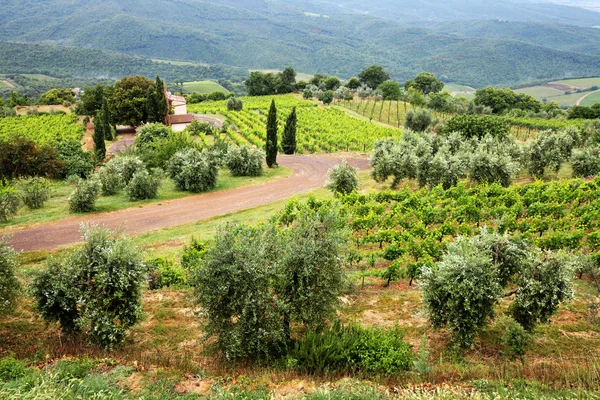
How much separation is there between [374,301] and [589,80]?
21774 centimetres

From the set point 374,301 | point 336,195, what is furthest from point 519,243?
point 336,195

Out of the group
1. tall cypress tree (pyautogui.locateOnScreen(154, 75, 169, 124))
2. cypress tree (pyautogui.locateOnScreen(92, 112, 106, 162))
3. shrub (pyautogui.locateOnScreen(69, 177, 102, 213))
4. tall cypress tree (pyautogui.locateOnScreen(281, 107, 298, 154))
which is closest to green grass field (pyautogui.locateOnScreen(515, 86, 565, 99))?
tall cypress tree (pyautogui.locateOnScreen(281, 107, 298, 154))

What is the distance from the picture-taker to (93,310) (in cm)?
1173

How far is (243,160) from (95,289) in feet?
87.0

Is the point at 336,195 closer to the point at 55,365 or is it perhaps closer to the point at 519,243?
the point at 519,243

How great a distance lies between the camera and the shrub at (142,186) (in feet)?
94.0

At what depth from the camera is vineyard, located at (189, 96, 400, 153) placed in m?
53.8

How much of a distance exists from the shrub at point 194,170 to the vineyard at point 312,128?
1741cm

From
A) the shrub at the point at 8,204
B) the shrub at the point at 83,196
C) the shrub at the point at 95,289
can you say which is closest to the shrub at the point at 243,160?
the shrub at the point at 83,196

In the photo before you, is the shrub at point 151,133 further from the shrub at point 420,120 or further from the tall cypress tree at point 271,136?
the shrub at point 420,120

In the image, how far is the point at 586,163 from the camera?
3167 cm

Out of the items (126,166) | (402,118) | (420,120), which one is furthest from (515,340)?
(402,118)

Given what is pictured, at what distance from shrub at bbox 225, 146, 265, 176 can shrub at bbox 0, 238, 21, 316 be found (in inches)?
1021

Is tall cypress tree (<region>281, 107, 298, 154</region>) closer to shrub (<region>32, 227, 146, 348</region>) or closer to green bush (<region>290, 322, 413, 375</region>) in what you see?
shrub (<region>32, 227, 146, 348</region>)
